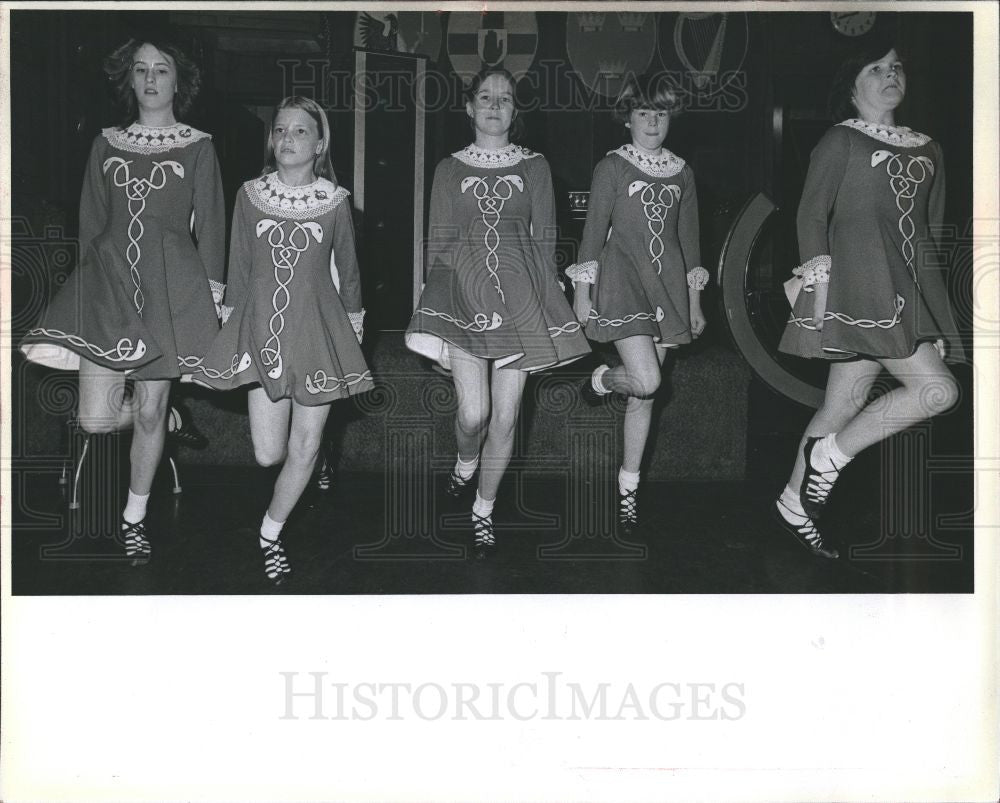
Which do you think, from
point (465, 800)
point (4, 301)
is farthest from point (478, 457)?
point (4, 301)

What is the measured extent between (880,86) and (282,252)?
1.69 metres

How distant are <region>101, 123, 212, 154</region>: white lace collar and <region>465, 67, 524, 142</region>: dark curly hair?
71 cm

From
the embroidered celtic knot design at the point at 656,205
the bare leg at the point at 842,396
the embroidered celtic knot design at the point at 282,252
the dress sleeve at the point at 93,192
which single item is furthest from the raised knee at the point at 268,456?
the bare leg at the point at 842,396

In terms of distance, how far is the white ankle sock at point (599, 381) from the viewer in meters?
2.35

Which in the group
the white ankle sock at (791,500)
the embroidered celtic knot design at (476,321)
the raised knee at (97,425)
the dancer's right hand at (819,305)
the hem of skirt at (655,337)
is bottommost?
the white ankle sock at (791,500)

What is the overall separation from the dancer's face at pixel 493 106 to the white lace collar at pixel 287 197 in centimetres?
46

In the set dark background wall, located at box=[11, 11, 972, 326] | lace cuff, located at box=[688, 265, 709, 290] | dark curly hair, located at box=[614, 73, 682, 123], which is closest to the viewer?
dark background wall, located at box=[11, 11, 972, 326]

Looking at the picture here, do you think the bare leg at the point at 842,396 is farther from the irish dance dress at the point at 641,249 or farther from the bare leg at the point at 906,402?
the irish dance dress at the point at 641,249

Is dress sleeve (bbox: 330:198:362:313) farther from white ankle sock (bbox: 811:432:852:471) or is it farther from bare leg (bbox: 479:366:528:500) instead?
white ankle sock (bbox: 811:432:852:471)

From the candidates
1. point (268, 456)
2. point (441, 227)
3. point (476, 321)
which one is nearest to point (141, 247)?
point (268, 456)

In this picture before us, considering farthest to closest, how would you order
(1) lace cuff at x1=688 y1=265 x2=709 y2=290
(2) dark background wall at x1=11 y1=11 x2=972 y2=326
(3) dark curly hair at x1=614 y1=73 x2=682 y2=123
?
(1) lace cuff at x1=688 y1=265 x2=709 y2=290 → (3) dark curly hair at x1=614 y1=73 x2=682 y2=123 → (2) dark background wall at x1=11 y1=11 x2=972 y2=326

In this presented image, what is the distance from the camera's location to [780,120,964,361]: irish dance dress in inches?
89.5

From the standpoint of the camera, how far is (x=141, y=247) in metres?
2.23

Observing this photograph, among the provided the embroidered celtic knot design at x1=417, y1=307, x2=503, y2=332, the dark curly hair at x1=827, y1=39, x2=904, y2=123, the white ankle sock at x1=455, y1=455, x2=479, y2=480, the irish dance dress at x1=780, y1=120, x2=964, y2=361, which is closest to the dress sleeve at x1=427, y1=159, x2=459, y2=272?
the embroidered celtic knot design at x1=417, y1=307, x2=503, y2=332
